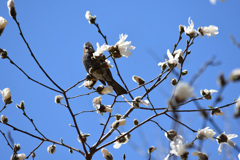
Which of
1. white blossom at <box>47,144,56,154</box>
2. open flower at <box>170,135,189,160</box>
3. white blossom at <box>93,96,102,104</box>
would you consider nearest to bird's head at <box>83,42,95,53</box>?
white blossom at <box>93,96,102,104</box>

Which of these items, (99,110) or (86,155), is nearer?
(86,155)

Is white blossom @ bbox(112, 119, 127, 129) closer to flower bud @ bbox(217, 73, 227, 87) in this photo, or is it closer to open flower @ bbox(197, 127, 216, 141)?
open flower @ bbox(197, 127, 216, 141)

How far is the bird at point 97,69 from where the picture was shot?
8.93 feet

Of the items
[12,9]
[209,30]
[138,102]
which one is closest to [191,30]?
[209,30]

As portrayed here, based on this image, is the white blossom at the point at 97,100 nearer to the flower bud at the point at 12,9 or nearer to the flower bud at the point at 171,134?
the flower bud at the point at 171,134

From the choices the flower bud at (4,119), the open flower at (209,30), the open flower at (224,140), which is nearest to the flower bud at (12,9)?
the flower bud at (4,119)

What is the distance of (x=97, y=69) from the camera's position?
2.77 metres

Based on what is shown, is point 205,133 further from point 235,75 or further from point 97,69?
point 235,75

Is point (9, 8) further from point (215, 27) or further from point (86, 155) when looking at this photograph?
point (215, 27)

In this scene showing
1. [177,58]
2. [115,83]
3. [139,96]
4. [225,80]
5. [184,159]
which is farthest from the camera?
[115,83]

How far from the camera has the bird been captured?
2721mm

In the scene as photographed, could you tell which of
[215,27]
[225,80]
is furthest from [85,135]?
[225,80]

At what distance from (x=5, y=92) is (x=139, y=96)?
1.30 m

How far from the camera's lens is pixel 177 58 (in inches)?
100
